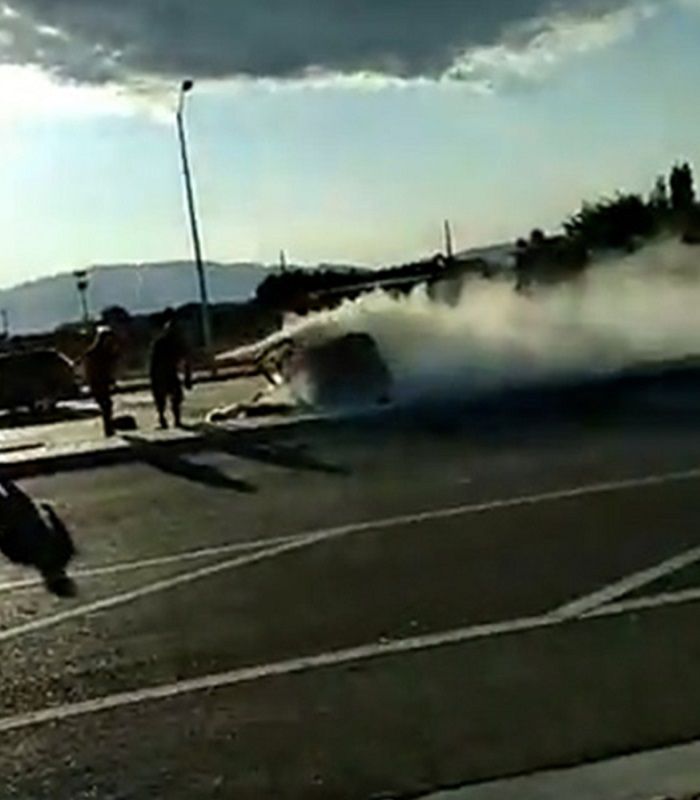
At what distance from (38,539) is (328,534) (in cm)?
295

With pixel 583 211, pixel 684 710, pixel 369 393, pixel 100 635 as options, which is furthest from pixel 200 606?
pixel 583 211

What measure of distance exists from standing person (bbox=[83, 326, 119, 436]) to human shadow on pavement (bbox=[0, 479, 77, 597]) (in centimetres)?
675

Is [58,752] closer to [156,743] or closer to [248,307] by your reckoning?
[156,743]

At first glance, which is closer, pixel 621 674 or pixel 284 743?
pixel 284 743

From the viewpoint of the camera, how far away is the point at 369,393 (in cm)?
2703

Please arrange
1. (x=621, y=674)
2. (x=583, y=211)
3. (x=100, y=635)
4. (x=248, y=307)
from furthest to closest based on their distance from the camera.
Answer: (x=248, y=307) < (x=583, y=211) < (x=100, y=635) < (x=621, y=674)

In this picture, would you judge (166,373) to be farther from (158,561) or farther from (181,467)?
(158,561)

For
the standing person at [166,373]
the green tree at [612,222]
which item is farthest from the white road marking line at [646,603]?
the green tree at [612,222]

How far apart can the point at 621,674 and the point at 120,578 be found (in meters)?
4.95

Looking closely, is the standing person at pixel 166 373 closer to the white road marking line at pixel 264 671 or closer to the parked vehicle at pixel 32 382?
the parked vehicle at pixel 32 382

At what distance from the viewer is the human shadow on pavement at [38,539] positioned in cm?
1332

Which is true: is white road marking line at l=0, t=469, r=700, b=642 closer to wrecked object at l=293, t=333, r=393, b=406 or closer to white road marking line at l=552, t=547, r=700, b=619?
white road marking line at l=552, t=547, r=700, b=619

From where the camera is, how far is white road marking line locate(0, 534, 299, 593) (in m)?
13.1

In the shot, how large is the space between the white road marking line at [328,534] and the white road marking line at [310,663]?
197cm
